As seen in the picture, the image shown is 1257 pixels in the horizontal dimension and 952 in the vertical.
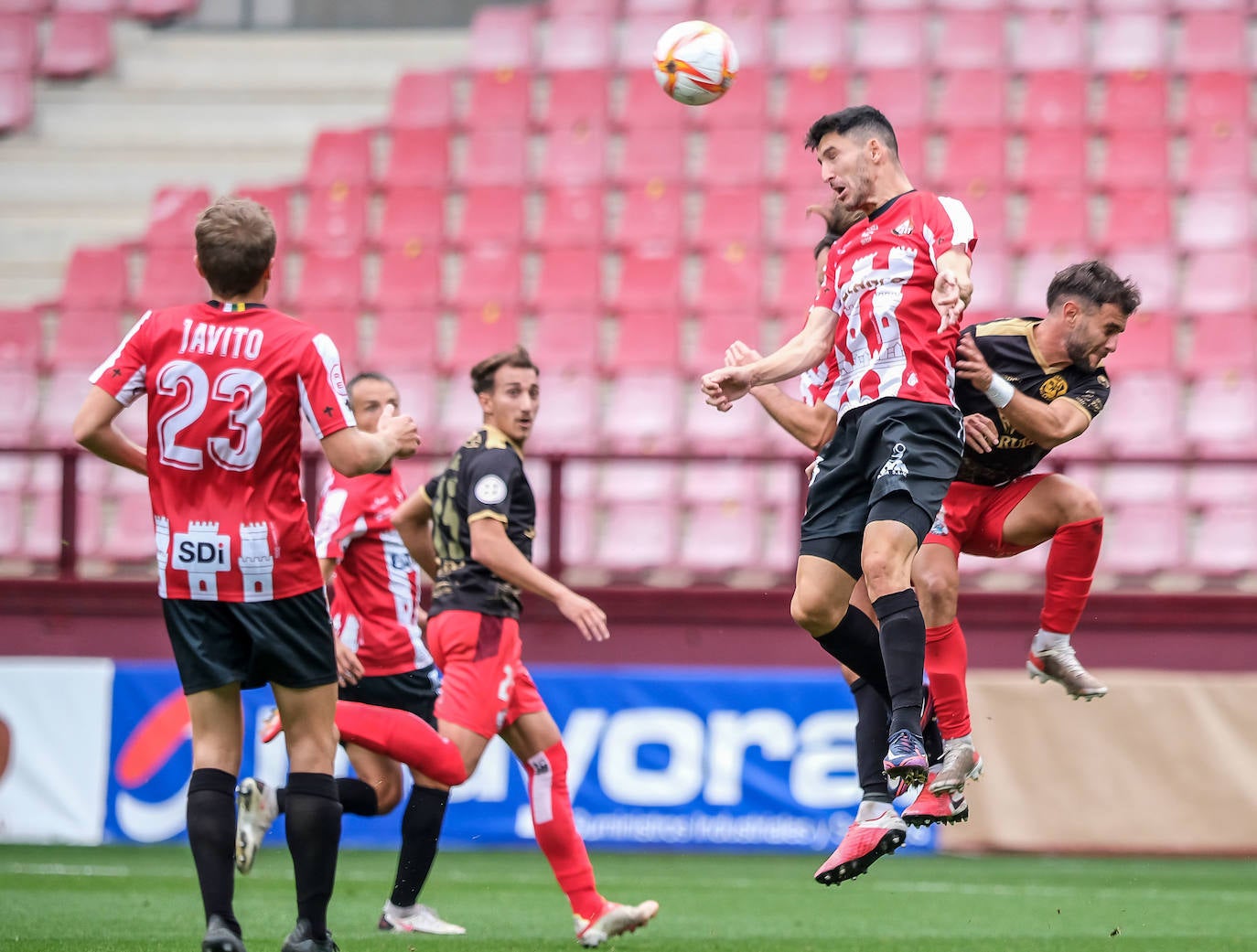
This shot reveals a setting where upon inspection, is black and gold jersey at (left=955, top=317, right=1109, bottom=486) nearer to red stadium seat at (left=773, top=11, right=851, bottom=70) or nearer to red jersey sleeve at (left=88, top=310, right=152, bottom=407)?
red jersey sleeve at (left=88, top=310, right=152, bottom=407)

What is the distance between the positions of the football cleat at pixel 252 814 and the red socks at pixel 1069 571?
3.23m

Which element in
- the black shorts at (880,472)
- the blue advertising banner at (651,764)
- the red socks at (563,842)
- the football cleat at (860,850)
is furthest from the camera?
the blue advertising banner at (651,764)

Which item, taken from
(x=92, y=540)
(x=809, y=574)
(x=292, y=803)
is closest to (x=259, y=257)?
(x=292, y=803)

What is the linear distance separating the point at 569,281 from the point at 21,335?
15.3ft

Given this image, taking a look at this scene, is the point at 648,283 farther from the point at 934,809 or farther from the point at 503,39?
the point at 934,809

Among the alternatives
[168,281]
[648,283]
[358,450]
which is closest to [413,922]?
[358,450]

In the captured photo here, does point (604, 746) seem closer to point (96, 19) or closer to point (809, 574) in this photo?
point (809, 574)

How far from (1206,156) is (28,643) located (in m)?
9.82

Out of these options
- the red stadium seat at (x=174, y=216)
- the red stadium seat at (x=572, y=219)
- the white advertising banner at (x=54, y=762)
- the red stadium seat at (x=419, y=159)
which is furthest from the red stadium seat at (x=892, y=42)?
the white advertising banner at (x=54, y=762)

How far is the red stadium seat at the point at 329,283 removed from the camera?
13.6 metres

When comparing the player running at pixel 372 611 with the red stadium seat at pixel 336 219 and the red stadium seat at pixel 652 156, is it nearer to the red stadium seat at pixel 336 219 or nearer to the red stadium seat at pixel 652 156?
the red stadium seat at pixel 336 219

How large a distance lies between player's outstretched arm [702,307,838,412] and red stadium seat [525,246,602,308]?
24.8 ft

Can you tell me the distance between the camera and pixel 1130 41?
47.3ft

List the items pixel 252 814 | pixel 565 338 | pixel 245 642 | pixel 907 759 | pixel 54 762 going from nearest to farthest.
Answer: pixel 245 642 < pixel 907 759 < pixel 252 814 < pixel 54 762 < pixel 565 338
